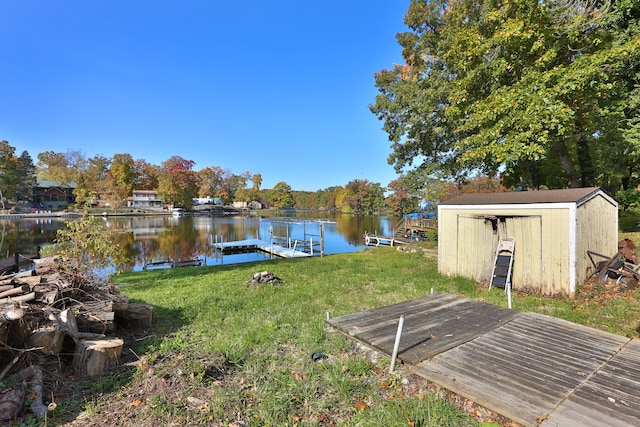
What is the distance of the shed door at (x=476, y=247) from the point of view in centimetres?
729

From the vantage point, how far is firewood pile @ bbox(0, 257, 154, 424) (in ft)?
8.82

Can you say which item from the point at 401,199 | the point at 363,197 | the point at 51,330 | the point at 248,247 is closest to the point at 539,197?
the point at 51,330

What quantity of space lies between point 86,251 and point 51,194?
7877 centimetres

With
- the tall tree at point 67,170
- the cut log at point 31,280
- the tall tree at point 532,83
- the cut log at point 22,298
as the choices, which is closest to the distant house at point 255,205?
the tall tree at point 67,170

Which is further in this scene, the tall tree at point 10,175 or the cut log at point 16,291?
the tall tree at point 10,175

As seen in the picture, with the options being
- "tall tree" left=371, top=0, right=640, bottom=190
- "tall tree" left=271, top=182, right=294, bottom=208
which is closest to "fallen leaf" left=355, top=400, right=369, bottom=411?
"tall tree" left=371, top=0, right=640, bottom=190

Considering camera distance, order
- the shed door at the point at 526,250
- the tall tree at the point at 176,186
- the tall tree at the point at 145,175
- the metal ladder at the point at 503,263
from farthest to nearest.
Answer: the tall tree at the point at 145,175, the tall tree at the point at 176,186, the metal ladder at the point at 503,263, the shed door at the point at 526,250

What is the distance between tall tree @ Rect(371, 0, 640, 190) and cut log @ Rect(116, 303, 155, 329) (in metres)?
9.45

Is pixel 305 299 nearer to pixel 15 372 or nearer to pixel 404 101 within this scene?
pixel 15 372

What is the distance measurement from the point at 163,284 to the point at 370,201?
61.5 meters

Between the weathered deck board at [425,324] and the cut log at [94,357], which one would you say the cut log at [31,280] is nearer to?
the cut log at [94,357]

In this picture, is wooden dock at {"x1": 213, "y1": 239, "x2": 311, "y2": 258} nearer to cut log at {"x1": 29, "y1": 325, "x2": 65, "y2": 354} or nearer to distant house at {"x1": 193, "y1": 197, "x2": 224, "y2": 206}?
cut log at {"x1": 29, "y1": 325, "x2": 65, "y2": 354}

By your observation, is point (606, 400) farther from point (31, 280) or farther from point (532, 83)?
point (532, 83)

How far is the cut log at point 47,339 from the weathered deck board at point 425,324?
3.21 m
